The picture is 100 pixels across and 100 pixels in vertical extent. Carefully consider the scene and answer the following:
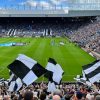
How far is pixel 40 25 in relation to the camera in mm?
126500

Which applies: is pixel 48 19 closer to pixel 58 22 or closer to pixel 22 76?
pixel 58 22

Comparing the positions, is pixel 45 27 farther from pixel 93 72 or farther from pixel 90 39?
pixel 93 72

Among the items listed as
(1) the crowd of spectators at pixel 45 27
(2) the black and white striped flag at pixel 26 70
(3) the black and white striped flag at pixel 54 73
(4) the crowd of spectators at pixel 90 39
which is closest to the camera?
(2) the black and white striped flag at pixel 26 70

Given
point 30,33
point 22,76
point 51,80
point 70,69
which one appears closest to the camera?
point 22,76

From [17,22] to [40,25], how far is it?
8095mm

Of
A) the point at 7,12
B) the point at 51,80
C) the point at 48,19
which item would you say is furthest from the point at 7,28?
the point at 51,80

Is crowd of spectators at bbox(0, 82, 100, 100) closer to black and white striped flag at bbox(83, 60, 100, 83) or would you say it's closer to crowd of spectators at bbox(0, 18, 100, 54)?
black and white striped flag at bbox(83, 60, 100, 83)

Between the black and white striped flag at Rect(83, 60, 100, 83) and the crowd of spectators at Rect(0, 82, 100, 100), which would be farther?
the black and white striped flag at Rect(83, 60, 100, 83)

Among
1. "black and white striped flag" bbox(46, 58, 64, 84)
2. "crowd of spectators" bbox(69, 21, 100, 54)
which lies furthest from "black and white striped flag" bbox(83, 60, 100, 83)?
"crowd of spectators" bbox(69, 21, 100, 54)

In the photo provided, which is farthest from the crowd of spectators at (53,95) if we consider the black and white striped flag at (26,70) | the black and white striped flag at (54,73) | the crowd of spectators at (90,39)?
the crowd of spectators at (90,39)

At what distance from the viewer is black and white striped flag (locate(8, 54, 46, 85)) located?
15.1 m

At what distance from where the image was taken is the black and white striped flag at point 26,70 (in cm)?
1512

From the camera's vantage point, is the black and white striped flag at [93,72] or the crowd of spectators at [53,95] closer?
the crowd of spectators at [53,95]

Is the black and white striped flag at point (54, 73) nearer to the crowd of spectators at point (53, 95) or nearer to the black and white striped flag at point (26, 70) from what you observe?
the crowd of spectators at point (53, 95)
